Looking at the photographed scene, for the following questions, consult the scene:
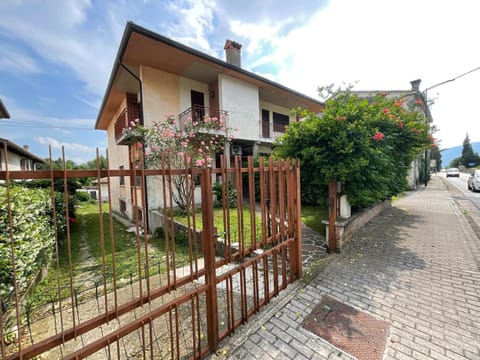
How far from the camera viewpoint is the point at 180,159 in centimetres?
761

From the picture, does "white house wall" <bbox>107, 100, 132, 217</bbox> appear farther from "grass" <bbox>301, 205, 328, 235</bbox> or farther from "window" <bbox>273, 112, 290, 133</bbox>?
"window" <bbox>273, 112, 290, 133</bbox>

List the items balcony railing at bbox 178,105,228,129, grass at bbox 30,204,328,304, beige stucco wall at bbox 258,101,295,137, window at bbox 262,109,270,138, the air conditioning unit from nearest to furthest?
grass at bbox 30,204,328,304, balcony railing at bbox 178,105,228,129, the air conditioning unit, window at bbox 262,109,270,138, beige stucco wall at bbox 258,101,295,137

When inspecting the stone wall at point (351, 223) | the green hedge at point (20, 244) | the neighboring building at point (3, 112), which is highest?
the neighboring building at point (3, 112)

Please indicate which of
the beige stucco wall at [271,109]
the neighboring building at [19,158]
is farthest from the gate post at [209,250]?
Answer: the neighboring building at [19,158]

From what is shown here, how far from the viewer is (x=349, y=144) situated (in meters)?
4.50

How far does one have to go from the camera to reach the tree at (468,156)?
5131 cm

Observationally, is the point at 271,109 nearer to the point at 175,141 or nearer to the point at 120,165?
the point at 175,141

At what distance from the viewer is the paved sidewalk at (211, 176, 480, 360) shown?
2.29 m

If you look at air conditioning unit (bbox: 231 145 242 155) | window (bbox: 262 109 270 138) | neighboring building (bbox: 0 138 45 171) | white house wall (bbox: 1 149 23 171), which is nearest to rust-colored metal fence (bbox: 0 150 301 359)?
air conditioning unit (bbox: 231 145 242 155)

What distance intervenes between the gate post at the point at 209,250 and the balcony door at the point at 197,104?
Answer: 800 cm

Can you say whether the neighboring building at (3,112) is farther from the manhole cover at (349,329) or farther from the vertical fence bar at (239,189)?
the manhole cover at (349,329)

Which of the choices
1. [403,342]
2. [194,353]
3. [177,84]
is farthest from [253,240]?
[177,84]

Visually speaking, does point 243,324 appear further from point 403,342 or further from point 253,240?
point 403,342

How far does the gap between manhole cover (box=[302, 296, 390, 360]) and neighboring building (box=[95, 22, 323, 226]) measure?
606cm
